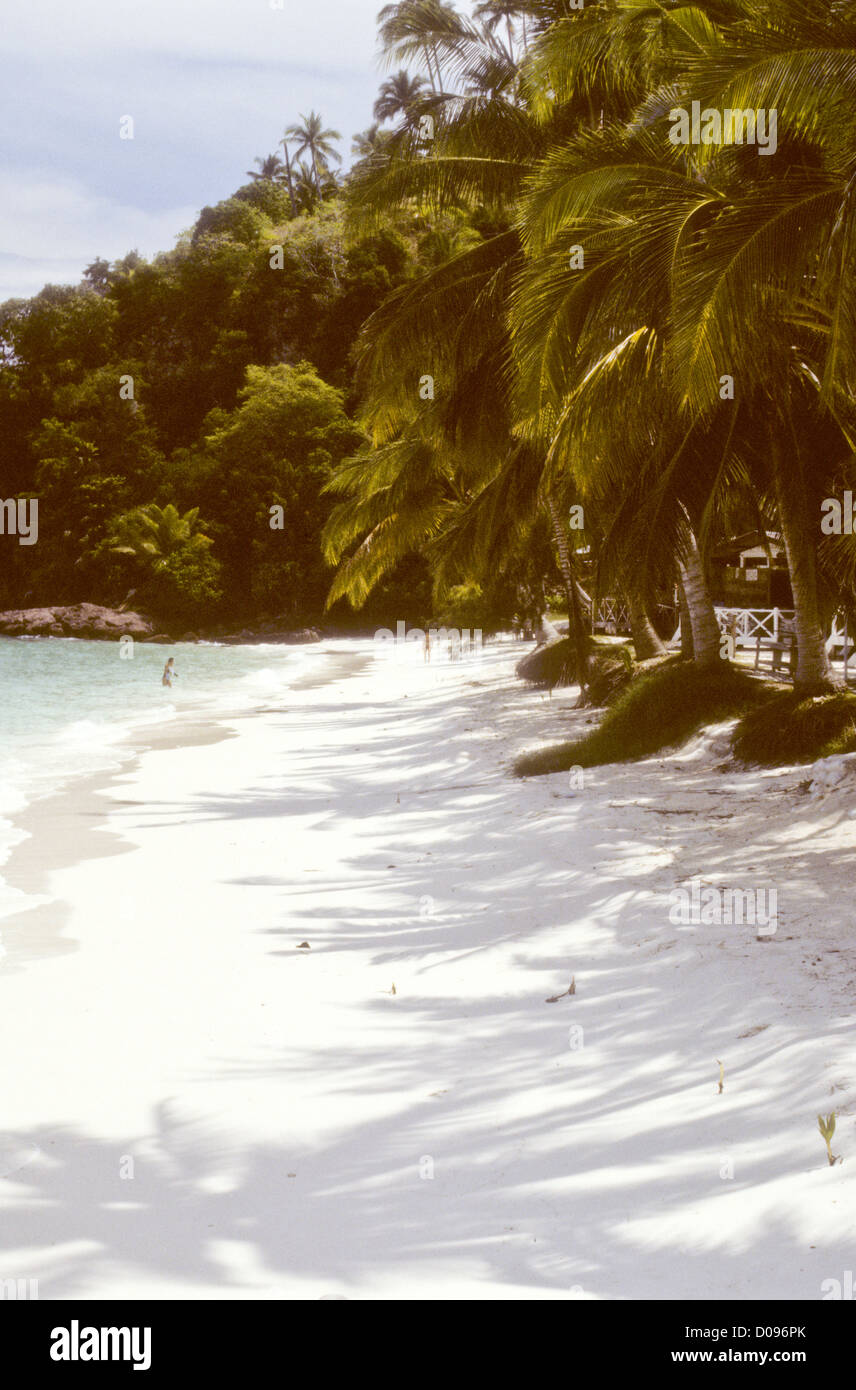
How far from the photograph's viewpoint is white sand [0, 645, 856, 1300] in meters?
3.21

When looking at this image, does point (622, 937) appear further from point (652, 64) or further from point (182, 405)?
point (182, 405)

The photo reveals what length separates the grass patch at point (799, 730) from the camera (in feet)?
30.5

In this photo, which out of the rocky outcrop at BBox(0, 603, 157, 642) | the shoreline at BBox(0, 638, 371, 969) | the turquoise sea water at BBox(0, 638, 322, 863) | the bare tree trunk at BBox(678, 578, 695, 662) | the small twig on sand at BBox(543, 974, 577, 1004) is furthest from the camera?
the rocky outcrop at BBox(0, 603, 157, 642)

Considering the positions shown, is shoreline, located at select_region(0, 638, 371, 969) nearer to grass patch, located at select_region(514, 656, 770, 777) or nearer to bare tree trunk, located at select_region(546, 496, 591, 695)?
grass patch, located at select_region(514, 656, 770, 777)

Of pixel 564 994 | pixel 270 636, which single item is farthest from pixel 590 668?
pixel 270 636

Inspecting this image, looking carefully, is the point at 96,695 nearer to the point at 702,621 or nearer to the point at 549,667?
the point at 549,667

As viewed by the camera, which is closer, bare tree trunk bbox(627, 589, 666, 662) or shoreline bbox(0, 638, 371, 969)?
shoreline bbox(0, 638, 371, 969)

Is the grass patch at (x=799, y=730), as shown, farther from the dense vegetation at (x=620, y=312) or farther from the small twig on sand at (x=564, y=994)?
the small twig on sand at (x=564, y=994)

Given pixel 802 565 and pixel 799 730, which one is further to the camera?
pixel 802 565

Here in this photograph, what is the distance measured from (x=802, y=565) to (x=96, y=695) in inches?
796

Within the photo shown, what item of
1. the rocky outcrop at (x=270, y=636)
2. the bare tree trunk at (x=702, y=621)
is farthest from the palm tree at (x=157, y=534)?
the bare tree trunk at (x=702, y=621)

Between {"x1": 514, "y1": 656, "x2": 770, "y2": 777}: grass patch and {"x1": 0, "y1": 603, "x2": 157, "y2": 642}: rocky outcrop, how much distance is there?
151 feet

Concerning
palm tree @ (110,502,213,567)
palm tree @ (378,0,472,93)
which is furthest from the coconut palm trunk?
palm tree @ (378,0,472,93)

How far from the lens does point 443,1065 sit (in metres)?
4.57
